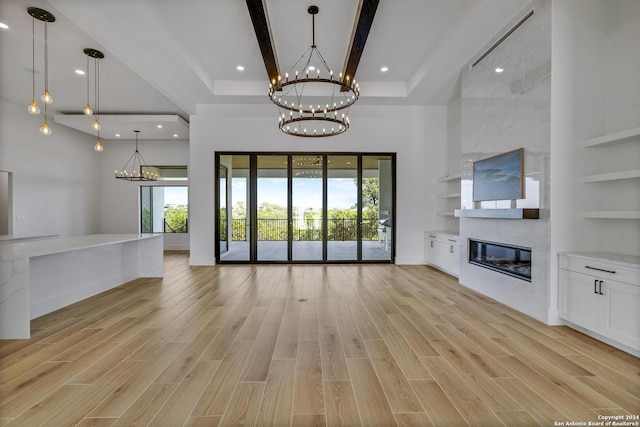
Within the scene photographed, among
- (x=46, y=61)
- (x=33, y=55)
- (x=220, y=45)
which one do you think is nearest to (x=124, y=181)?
(x=46, y=61)

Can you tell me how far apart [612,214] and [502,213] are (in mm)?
1025

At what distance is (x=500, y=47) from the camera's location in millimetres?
4055

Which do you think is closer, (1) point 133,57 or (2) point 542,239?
(2) point 542,239

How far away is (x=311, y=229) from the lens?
6961 mm

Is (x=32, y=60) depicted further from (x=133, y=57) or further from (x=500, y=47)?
(x=500, y=47)

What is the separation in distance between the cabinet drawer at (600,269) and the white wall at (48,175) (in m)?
10.3

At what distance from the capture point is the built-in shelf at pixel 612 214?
2738mm

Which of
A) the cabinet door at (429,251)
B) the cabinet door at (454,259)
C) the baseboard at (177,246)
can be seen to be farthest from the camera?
the baseboard at (177,246)

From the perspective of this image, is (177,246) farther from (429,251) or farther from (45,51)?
(429,251)

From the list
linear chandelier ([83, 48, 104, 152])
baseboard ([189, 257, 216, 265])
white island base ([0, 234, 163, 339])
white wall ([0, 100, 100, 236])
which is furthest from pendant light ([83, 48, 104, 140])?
baseboard ([189, 257, 216, 265])

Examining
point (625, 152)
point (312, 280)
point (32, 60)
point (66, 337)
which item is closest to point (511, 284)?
point (625, 152)

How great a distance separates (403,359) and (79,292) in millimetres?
4259

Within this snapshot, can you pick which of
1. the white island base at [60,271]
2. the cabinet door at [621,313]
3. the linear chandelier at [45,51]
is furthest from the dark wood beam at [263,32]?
the cabinet door at [621,313]

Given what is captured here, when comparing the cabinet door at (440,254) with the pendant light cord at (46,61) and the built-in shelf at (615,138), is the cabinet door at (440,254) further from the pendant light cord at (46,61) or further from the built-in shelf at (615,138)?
the pendant light cord at (46,61)
